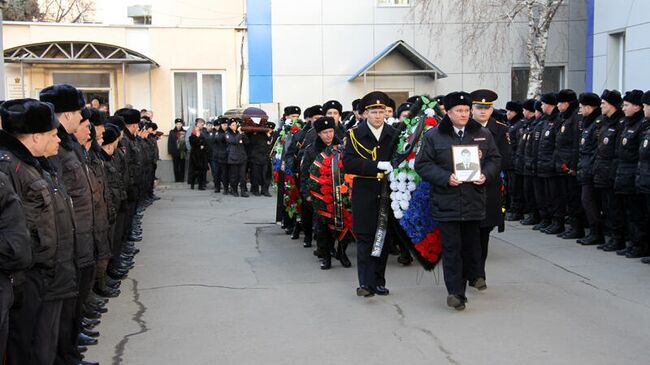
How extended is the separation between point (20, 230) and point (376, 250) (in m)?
4.49

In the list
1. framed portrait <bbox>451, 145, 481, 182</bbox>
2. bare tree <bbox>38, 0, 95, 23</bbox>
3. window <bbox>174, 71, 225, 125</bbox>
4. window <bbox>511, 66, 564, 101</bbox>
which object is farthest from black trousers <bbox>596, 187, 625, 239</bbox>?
bare tree <bbox>38, 0, 95, 23</bbox>

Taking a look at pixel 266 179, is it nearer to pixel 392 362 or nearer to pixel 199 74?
pixel 199 74

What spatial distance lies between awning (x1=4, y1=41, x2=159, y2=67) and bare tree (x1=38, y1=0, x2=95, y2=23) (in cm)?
1674

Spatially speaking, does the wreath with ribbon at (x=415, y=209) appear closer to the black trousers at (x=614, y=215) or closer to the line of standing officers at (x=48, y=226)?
the line of standing officers at (x=48, y=226)

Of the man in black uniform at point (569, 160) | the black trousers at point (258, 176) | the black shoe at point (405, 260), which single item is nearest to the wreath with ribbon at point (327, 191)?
the black shoe at point (405, 260)

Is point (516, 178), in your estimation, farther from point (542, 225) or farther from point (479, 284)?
point (479, 284)

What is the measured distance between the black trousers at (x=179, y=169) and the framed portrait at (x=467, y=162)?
17.8 metres

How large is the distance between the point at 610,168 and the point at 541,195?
2.40 meters

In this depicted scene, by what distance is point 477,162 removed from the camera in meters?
7.57

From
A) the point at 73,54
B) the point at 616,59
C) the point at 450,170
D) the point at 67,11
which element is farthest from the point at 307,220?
the point at 67,11

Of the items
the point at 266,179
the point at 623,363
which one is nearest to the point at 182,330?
the point at 623,363

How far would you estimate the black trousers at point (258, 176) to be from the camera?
68.4ft

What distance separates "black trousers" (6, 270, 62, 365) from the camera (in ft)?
15.3

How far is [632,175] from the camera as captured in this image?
33.7 ft
